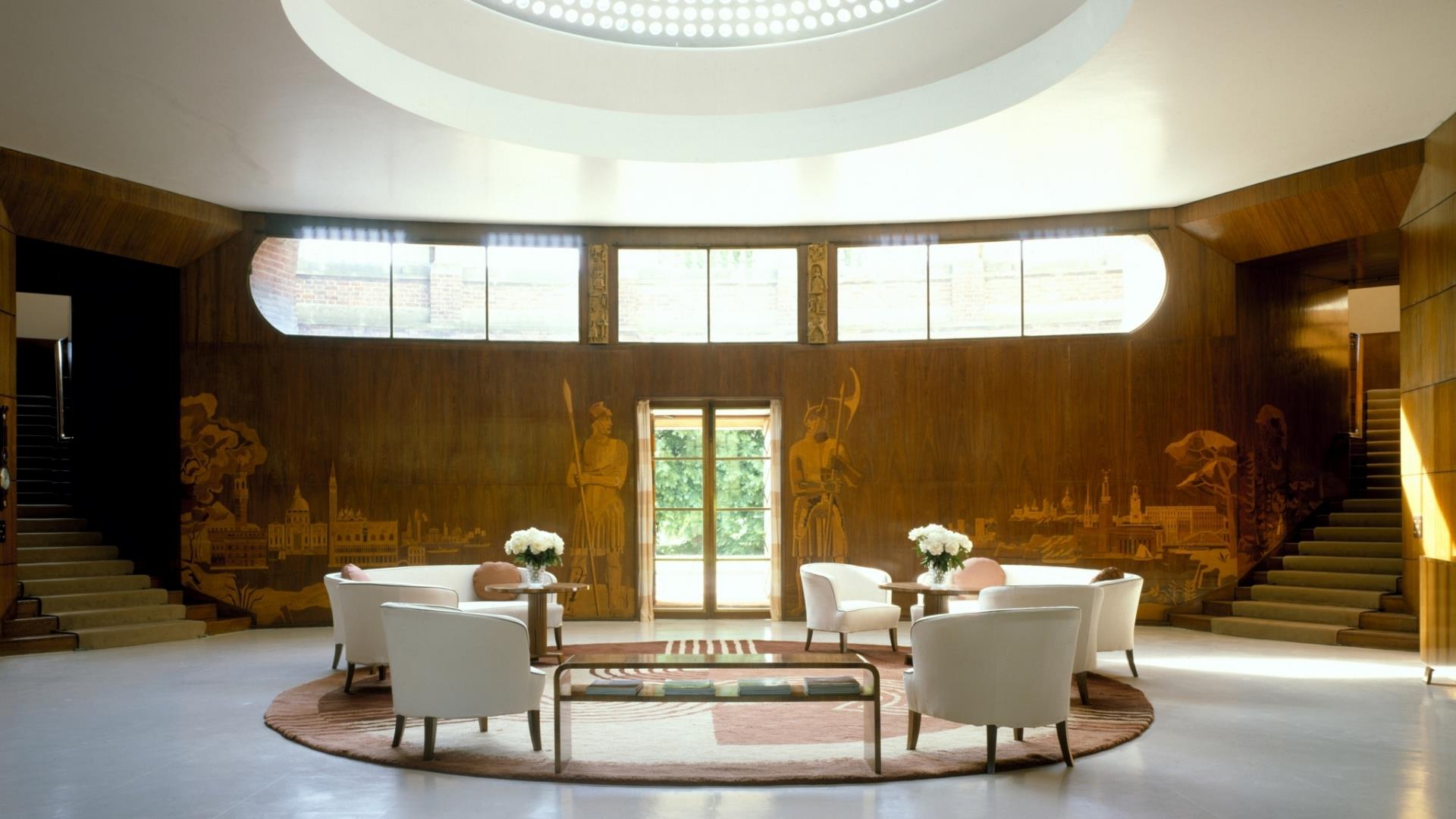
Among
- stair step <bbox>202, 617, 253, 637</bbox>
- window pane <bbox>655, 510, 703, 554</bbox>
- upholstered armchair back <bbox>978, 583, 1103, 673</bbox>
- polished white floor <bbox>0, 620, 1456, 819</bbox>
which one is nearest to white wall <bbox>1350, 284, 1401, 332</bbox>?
polished white floor <bbox>0, 620, 1456, 819</bbox>

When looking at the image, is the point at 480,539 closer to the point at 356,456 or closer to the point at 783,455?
the point at 356,456

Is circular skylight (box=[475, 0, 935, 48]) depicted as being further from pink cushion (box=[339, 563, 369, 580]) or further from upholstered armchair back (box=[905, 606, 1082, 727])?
upholstered armchair back (box=[905, 606, 1082, 727])

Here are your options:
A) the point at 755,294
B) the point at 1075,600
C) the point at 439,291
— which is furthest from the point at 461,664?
the point at 755,294

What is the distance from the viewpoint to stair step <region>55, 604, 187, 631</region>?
1015cm

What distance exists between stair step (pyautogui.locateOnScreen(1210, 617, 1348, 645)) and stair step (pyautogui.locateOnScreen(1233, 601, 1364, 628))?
0.05 m

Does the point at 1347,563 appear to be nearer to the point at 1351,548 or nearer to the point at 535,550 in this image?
the point at 1351,548

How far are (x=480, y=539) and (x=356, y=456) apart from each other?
5.00ft

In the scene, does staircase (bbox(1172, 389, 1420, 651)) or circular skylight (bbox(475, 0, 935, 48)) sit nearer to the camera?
circular skylight (bbox(475, 0, 935, 48))

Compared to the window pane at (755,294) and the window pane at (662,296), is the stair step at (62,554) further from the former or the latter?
the window pane at (755,294)

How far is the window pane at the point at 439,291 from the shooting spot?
11.9m

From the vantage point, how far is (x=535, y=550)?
8.81 metres

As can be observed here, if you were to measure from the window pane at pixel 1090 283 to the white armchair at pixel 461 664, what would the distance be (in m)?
7.67

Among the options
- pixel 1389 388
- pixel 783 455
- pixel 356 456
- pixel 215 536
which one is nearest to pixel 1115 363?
pixel 783 455

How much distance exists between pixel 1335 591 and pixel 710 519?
6066mm
